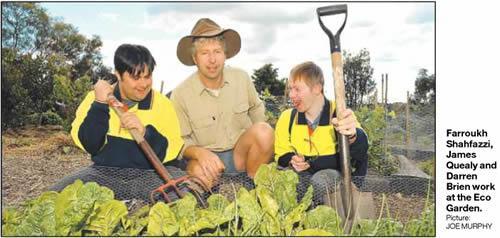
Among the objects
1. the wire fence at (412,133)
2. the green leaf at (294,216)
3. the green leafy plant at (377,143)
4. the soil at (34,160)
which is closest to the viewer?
the green leaf at (294,216)

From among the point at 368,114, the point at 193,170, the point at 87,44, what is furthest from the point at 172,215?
the point at 368,114

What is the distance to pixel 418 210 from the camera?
3111 millimetres

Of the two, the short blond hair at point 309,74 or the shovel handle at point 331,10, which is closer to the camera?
the shovel handle at point 331,10

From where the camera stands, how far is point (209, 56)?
10.2 ft

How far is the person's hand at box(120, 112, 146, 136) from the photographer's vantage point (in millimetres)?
2982

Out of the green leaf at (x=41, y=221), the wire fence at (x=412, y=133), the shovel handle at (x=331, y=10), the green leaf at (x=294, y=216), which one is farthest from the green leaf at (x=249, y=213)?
Answer: the wire fence at (x=412, y=133)

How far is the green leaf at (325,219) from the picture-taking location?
266 centimetres

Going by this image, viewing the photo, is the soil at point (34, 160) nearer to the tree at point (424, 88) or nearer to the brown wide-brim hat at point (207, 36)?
the brown wide-brim hat at point (207, 36)

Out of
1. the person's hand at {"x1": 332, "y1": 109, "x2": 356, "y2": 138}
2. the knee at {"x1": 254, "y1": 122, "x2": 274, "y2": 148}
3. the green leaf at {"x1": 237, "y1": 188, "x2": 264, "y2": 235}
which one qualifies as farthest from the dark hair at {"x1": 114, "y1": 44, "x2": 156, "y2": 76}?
the person's hand at {"x1": 332, "y1": 109, "x2": 356, "y2": 138}

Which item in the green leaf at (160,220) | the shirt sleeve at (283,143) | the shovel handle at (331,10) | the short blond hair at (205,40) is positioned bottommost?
the green leaf at (160,220)

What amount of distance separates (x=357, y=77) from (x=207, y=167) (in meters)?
1.06

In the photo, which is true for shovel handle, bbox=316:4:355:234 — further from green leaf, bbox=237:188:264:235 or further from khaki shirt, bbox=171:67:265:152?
khaki shirt, bbox=171:67:265:152

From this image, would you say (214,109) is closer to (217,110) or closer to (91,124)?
(217,110)

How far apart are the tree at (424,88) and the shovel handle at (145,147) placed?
4.87ft
